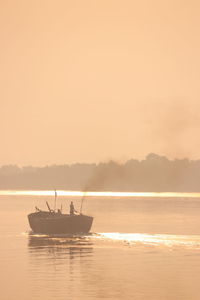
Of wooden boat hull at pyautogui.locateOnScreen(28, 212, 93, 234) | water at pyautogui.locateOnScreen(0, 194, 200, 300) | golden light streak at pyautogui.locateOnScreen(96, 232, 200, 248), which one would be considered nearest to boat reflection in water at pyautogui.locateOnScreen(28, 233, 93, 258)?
water at pyautogui.locateOnScreen(0, 194, 200, 300)

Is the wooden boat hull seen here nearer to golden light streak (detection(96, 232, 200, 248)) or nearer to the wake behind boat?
the wake behind boat

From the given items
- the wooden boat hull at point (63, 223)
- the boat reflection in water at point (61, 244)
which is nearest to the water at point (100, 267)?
the boat reflection in water at point (61, 244)

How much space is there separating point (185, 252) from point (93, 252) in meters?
10.00

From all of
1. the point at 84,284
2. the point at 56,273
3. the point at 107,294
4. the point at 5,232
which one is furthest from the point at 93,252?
the point at 5,232

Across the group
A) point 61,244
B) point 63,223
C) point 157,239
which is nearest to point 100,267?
point 61,244

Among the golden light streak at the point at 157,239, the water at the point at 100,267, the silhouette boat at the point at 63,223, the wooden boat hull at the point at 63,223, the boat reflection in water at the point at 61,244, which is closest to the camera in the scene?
the water at the point at 100,267

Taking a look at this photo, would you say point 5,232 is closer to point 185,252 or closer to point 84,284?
point 185,252

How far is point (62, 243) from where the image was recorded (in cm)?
10488

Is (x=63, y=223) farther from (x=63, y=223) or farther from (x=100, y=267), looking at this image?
(x=100, y=267)

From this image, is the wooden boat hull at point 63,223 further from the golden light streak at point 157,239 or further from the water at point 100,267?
the golden light streak at point 157,239

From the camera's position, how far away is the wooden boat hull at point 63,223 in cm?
11112

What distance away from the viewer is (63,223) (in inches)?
4397

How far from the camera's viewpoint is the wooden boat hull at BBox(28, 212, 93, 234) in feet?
365

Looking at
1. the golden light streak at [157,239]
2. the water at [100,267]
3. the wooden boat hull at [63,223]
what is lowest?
the water at [100,267]
